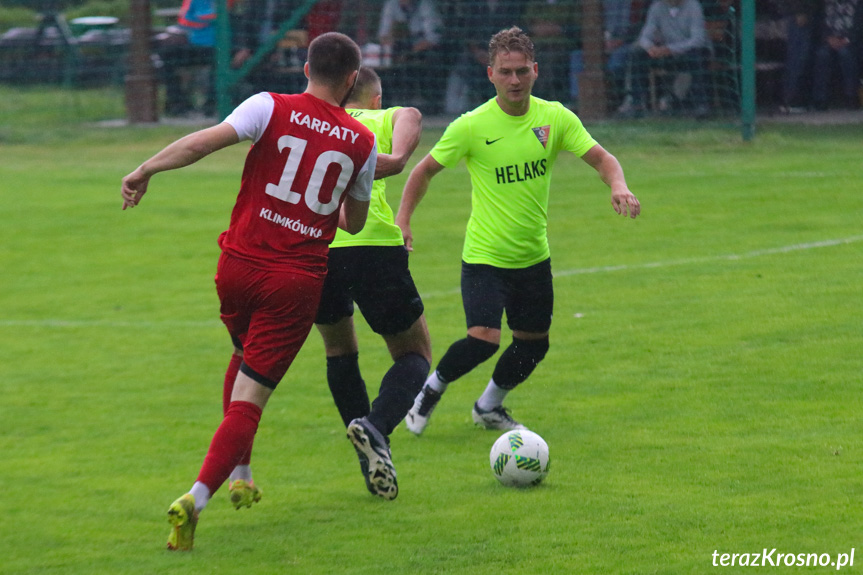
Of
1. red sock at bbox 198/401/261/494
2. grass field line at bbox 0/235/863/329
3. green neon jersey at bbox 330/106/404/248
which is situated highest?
green neon jersey at bbox 330/106/404/248

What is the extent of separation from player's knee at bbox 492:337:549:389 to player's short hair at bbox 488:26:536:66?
1.46 metres

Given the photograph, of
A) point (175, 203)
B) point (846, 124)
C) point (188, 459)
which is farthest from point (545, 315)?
point (846, 124)

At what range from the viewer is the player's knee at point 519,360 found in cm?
657

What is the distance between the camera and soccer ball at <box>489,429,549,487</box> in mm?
5562

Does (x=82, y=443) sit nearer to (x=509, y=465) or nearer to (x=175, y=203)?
(x=509, y=465)

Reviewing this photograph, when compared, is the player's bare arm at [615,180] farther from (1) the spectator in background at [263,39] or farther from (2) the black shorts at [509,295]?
(1) the spectator in background at [263,39]

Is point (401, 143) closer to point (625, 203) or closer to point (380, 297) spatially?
point (380, 297)

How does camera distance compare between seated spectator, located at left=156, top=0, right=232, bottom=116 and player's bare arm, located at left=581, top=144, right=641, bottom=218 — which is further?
seated spectator, located at left=156, top=0, right=232, bottom=116

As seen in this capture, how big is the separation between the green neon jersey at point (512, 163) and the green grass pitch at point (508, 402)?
1011 mm

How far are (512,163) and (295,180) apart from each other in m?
1.91

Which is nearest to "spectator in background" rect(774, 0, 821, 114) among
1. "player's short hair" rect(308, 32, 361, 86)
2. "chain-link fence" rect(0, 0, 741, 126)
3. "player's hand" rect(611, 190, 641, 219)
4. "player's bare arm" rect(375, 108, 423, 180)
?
"chain-link fence" rect(0, 0, 741, 126)

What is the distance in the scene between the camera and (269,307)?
4.86 metres

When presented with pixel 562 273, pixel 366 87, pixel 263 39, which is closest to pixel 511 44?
pixel 366 87

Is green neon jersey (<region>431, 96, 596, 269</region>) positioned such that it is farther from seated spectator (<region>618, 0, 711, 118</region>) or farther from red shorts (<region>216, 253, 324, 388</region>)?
seated spectator (<region>618, 0, 711, 118</region>)
